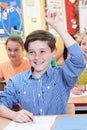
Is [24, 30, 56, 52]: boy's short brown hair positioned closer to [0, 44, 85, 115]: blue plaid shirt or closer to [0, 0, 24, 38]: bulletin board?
[0, 44, 85, 115]: blue plaid shirt

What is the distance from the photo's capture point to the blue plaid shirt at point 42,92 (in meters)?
1.56

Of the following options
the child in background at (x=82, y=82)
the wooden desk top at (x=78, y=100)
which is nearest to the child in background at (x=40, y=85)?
the wooden desk top at (x=78, y=100)

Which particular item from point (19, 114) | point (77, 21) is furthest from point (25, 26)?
point (19, 114)

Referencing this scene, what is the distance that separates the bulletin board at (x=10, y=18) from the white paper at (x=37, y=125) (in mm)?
3301

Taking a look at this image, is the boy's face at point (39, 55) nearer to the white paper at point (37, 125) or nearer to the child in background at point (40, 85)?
the child in background at point (40, 85)

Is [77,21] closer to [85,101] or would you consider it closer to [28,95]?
[85,101]

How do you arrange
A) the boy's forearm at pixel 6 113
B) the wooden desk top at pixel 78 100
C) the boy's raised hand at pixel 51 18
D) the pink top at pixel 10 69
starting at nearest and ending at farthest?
1. the boy's forearm at pixel 6 113
2. the boy's raised hand at pixel 51 18
3. the wooden desk top at pixel 78 100
4. the pink top at pixel 10 69

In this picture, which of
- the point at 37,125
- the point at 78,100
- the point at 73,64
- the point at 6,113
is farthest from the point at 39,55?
the point at 78,100

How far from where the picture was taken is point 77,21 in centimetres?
439

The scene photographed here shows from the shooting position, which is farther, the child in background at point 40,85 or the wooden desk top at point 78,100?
the wooden desk top at point 78,100

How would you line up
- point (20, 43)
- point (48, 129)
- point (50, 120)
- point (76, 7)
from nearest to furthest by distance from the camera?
point (48, 129) < point (50, 120) < point (20, 43) < point (76, 7)

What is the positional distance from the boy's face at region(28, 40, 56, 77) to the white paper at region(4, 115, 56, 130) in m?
0.40

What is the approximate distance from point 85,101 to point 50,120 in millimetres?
911

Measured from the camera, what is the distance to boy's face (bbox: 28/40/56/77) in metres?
1.58
